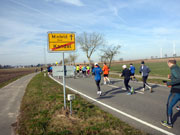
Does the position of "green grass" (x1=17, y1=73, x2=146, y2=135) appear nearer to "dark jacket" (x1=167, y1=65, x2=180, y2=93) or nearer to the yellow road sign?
"dark jacket" (x1=167, y1=65, x2=180, y2=93)

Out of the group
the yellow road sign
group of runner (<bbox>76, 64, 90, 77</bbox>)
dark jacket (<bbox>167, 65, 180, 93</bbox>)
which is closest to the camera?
dark jacket (<bbox>167, 65, 180, 93</bbox>)

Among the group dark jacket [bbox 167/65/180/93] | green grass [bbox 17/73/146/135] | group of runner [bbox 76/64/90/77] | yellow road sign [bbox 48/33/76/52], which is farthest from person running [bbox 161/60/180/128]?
group of runner [bbox 76/64/90/77]

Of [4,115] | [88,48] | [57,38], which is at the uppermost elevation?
[88,48]

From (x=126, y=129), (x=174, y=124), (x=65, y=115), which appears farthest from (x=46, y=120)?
(x=174, y=124)

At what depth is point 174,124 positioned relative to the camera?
4.52 m

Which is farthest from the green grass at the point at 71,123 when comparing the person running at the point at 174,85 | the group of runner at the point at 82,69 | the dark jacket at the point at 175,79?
the group of runner at the point at 82,69

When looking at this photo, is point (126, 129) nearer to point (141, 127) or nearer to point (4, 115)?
point (141, 127)

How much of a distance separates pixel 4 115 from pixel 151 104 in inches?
231

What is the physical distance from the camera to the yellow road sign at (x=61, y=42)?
5512mm

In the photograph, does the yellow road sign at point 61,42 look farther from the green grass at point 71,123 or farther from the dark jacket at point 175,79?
the dark jacket at point 175,79

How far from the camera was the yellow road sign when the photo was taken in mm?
5512

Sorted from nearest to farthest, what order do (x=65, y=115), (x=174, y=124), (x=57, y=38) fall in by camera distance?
(x=174, y=124)
(x=65, y=115)
(x=57, y=38)

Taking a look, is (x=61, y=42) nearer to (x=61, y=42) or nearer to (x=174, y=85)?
(x=61, y=42)

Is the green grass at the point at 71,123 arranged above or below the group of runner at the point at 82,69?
below
